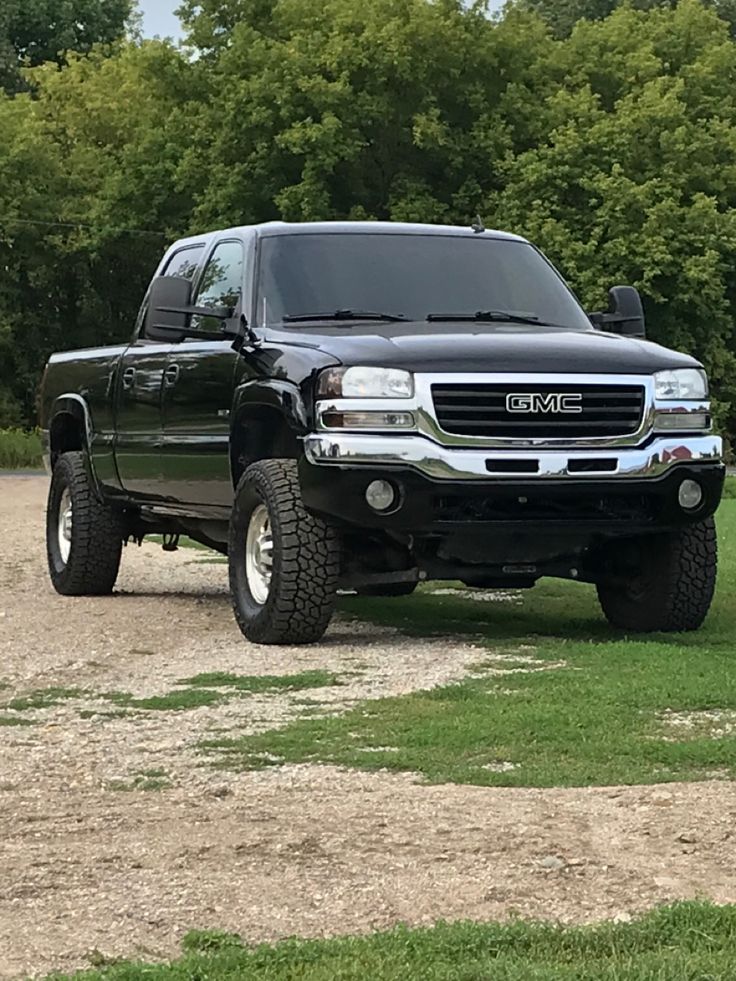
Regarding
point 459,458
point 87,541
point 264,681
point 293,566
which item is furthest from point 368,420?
point 87,541

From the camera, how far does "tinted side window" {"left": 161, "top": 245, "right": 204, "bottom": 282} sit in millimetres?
12055

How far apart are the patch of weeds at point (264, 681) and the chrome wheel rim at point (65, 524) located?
452cm

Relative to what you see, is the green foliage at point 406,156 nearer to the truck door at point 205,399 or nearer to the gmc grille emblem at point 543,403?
the truck door at point 205,399

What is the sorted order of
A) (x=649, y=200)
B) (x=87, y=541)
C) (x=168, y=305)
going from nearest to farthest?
(x=168, y=305), (x=87, y=541), (x=649, y=200)

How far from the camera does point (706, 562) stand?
34.1ft

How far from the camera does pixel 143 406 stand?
1184 cm

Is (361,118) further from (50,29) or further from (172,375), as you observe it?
(172,375)

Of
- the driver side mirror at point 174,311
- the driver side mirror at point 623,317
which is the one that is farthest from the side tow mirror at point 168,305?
the driver side mirror at point 623,317

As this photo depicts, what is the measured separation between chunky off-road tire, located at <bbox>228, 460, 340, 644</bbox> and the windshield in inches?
40.6

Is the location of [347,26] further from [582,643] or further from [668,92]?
[582,643]

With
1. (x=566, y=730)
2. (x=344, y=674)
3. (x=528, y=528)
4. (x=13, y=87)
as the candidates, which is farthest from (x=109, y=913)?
(x=13, y=87)

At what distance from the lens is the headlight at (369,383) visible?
9367mm

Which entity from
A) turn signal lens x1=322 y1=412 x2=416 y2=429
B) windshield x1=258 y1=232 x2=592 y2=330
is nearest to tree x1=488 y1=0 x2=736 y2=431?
windshield x1=258 y1=232 x2=592 y2=330

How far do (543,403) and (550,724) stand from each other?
2.55 meters
